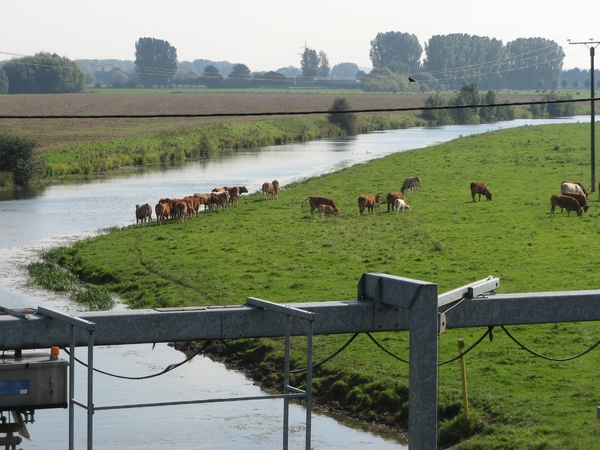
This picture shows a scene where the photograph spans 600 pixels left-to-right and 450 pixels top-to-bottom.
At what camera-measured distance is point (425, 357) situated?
9289mm

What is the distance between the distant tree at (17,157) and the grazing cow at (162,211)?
715 inches

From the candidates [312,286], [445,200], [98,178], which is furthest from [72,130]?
[312,286]

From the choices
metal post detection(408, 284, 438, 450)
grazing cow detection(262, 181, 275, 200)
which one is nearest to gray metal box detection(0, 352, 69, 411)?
metal post detection(408, 284, 438, 450)

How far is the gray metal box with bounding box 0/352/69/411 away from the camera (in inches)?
340

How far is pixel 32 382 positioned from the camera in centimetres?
874

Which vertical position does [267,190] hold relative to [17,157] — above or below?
below

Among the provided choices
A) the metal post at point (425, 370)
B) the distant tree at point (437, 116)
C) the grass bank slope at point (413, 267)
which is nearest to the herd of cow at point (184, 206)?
the grass bank slope at point (413, 267)

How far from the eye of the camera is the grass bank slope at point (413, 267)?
1534cm

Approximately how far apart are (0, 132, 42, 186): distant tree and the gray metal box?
4493 centimetres

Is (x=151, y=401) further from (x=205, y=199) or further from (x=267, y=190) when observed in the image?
(x=267, y=190)

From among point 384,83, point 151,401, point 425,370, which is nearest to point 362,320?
point 425,370

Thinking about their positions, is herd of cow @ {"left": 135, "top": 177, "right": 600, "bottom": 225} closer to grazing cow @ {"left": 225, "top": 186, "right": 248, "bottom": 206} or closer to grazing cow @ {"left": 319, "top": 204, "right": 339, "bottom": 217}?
grazing cow @ {"left": 319, "top": 204, "right": 339, "bottom": 217}

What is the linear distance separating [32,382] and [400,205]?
2938 cm

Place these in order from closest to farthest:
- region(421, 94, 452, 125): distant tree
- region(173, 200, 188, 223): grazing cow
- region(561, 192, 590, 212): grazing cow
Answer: region(561, 192, 590, 212): grazing cow < region(173, 200, 188, 223): grazing cow < region(421, 94, 452, 125): distant tree
